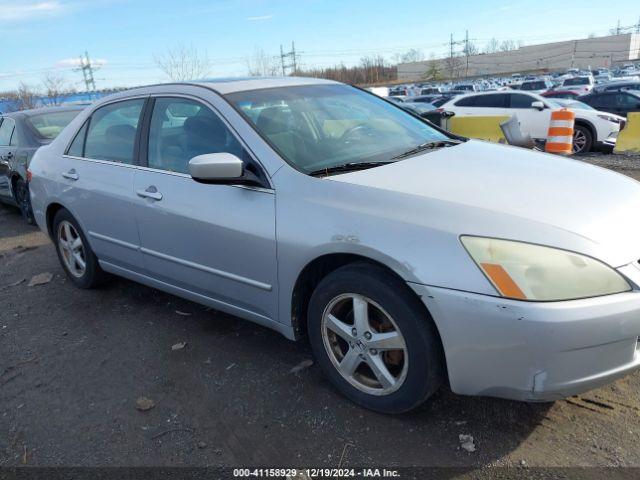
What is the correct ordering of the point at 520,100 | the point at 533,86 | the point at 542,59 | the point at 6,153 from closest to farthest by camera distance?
1. the point at 6,153
2. the point at 520,100
3. the point at 533,86
4. the point at 542,59

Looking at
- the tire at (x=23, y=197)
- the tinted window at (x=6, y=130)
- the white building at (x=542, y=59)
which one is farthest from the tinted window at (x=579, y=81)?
the white building at (x=542, y=59)

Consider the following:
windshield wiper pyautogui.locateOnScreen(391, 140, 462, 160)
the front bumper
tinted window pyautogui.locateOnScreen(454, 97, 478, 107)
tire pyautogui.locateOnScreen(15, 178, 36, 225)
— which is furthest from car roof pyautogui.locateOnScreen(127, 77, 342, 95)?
tinted window pyautogui.locateOnScreen(454, 97, 478, 107)

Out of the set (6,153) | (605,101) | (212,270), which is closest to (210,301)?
(212,270)

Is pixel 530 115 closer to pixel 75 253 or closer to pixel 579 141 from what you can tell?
pixel 579 141

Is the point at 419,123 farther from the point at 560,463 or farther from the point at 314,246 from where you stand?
the point at 560,463

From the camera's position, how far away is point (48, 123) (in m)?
7.15

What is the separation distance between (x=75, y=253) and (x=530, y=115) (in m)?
11.6

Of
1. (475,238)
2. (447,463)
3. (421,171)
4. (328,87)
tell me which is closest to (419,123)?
(328,87)

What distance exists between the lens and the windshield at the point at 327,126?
293cm

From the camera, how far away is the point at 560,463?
7.30 feet

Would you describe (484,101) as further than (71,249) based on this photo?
Yes

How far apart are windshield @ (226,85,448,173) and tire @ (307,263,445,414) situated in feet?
2.33

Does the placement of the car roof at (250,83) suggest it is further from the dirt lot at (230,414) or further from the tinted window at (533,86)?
the tinted window at (533,86)

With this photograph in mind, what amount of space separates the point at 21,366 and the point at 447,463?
2.80 meters
